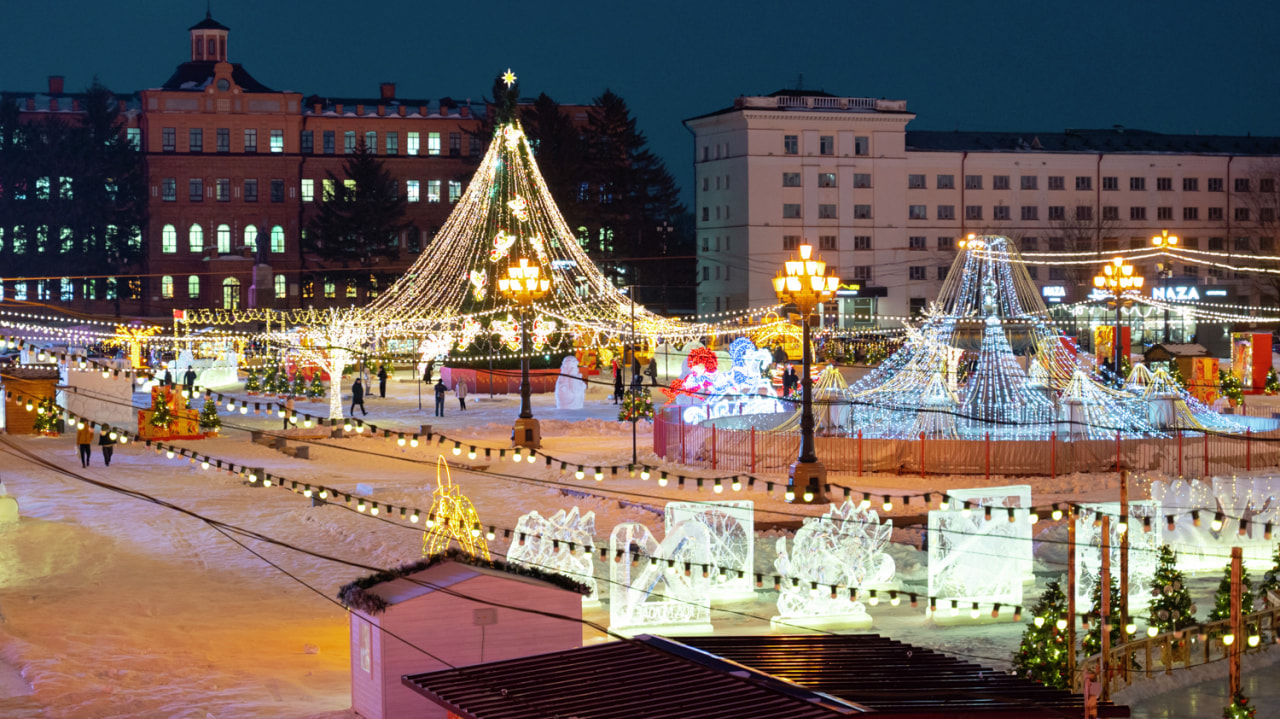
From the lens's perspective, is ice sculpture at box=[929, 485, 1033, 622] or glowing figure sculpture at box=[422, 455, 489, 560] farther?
ice sculpture at box=[929, 485, 1033, 622]

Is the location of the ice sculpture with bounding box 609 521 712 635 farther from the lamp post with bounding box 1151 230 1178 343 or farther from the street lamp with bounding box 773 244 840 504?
the lamp post with bounding box 1151 230 1178 343

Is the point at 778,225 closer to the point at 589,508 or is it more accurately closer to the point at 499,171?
the point at 499,171

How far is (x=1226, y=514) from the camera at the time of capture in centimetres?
2158

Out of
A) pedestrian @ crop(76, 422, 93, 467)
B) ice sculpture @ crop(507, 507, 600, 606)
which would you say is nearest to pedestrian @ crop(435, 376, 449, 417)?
pedestrian @ crop(76, 422, 93, 467)

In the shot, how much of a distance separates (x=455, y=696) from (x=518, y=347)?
119 ft

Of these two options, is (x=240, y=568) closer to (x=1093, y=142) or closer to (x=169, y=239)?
(x=169, y=239)

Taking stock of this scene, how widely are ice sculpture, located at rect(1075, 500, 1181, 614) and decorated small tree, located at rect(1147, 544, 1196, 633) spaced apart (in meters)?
1.33

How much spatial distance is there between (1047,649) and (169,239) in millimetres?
72074

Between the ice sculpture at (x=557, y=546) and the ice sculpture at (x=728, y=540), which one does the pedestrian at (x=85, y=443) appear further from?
the ice sculpture at (x=728, y=540)

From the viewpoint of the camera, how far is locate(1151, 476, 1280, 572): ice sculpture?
21.7 meters

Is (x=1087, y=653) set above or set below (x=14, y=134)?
below

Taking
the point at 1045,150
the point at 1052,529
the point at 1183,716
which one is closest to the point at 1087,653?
the point at 1183,716

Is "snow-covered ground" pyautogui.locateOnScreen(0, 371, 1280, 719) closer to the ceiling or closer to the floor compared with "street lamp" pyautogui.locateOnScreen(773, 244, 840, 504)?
closer to the floor

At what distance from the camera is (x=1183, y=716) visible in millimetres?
15094
